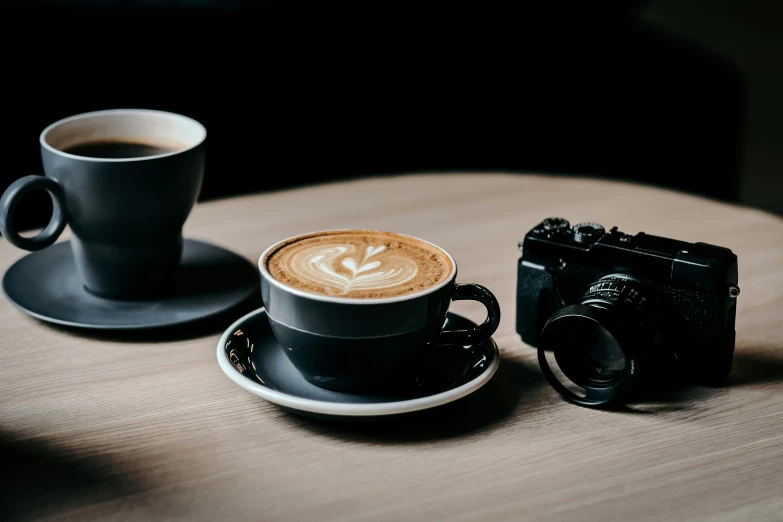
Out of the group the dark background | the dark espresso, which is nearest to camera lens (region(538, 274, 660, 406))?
the dark espresso

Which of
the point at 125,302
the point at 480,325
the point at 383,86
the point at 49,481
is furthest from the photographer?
the point at 383,86

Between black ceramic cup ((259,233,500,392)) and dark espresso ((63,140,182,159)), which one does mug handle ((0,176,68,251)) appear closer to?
dark espresso ((63,140,182,159))

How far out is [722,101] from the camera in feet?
5.99

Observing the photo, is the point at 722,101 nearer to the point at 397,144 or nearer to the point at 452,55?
the point at 452,55

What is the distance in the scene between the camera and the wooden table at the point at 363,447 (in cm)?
52

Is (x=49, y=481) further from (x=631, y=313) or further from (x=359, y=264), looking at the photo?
(x=631, y=313)

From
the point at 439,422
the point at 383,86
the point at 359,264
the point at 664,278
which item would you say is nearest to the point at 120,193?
the point at 359,264

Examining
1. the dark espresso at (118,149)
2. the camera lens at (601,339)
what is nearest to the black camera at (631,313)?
the camera lens at (601,339)

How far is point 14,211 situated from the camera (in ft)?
2.34

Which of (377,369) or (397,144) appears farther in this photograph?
(397,144)

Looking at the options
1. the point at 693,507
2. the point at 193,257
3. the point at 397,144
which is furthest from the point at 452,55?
the point at 693,507

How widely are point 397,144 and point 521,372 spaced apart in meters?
1.08

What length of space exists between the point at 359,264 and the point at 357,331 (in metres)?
0.08

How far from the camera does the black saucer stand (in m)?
0.73
